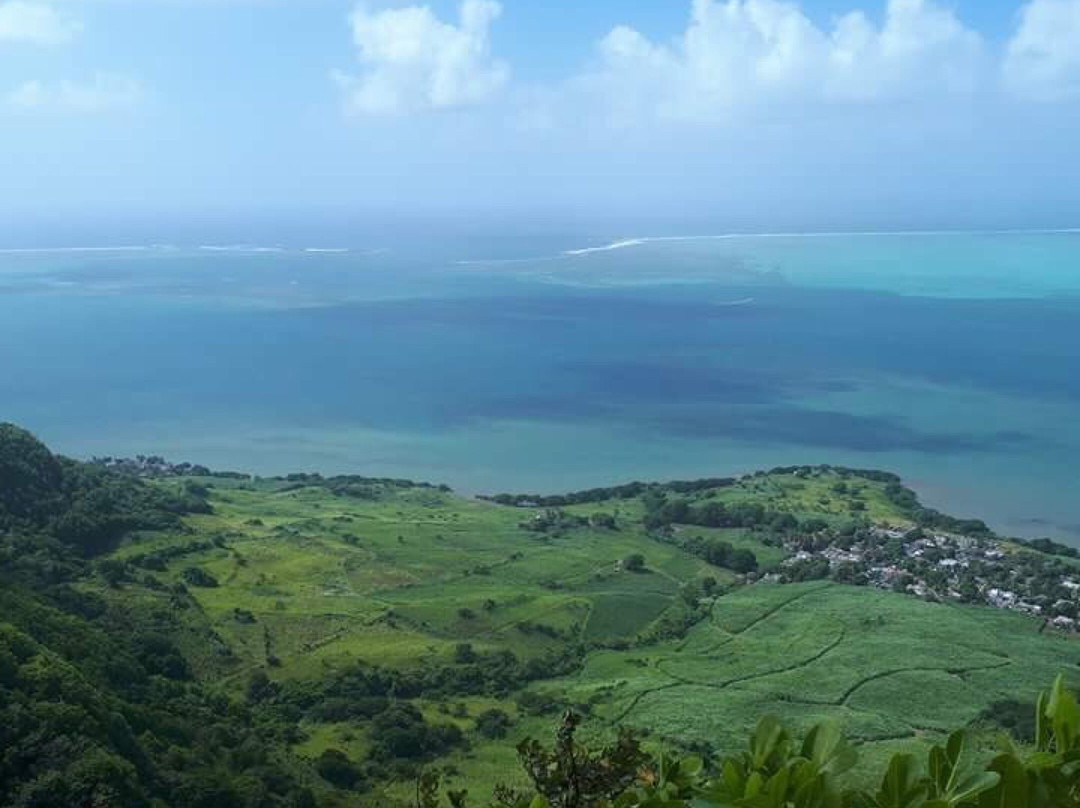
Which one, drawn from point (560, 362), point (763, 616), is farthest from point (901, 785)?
point (560, 362)

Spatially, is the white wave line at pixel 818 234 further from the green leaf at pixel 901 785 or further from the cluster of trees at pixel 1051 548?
the green leaf at pixel 901 785

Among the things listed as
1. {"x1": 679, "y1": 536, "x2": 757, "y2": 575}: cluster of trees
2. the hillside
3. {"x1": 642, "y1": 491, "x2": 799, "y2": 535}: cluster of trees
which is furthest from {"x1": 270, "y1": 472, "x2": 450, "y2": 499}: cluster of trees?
{"x1": 679, "y1": 536, "x2": 757, "y2": 575}: cluster of trees

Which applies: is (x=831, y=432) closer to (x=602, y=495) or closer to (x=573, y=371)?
(x=602, y=495)

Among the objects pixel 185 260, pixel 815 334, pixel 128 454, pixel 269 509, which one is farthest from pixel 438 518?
pixel 185 260

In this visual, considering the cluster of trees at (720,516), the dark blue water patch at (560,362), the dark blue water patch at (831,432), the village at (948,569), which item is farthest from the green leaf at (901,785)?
the dark blue water patch at (560,362)

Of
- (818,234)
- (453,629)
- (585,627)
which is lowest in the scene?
(585,627)

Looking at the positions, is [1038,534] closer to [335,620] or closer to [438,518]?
[438,518]
